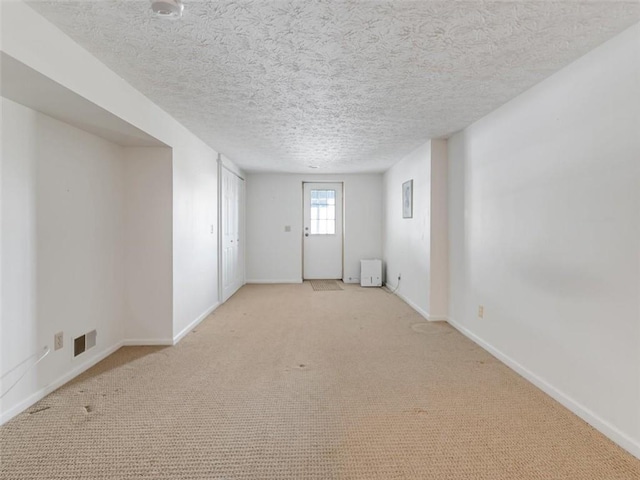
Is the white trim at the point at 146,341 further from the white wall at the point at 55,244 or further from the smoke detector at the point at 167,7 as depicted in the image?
the smoke detector at the point at 167,7

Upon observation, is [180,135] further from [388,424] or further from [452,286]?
[452,286]

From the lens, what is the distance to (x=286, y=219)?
6.51 metres

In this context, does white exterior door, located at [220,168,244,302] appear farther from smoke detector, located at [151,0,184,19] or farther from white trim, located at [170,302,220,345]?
smoke detector, located at [151,0,184,19]

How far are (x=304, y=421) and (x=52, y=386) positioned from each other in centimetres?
175

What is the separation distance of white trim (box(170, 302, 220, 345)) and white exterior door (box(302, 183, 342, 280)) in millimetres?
2529

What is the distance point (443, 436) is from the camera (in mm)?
1757

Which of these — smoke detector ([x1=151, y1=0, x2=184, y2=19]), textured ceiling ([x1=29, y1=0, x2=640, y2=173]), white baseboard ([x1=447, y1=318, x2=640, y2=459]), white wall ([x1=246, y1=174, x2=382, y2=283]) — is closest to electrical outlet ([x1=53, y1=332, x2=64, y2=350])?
textured ceiling ([x1=29, y1=0, x2=640, y2=173])

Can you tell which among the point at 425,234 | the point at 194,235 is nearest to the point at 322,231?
the point at 425,234

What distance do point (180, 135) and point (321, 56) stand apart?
6.34 ft

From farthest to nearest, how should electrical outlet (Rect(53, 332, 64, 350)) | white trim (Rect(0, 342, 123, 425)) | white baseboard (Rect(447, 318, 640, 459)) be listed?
electrical outlet (Rect(53, 332, 64, 350))
white trim (Rect(0, 342, 123, 425))
white baseboard (Rect(447, 318, 640, 459))

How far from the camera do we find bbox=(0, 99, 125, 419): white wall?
6.33 feet

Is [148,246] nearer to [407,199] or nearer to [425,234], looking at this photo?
[425,234]

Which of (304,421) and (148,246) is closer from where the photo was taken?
(304,421)

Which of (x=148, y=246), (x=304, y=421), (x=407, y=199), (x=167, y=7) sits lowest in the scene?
(x=304, y=421)
